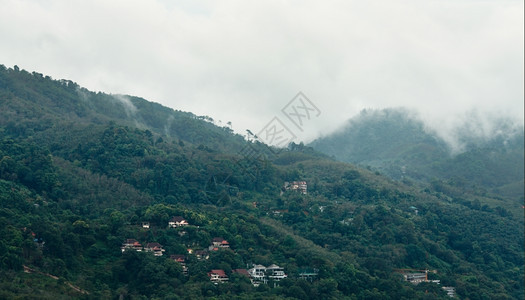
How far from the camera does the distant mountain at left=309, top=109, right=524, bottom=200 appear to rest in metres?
84.5

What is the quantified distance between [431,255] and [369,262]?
26.0ft

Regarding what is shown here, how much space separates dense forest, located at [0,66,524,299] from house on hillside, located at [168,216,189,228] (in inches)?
10.7

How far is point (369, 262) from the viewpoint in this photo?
149 ft

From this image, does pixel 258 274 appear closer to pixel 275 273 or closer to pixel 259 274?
pixel 259 274

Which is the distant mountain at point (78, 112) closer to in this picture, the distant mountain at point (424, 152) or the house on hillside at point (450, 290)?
the distant mountain at point (424, 152)

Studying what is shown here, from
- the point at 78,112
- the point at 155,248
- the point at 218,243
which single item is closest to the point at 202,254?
the point at 218,243

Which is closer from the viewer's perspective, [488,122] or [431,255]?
[431,255]

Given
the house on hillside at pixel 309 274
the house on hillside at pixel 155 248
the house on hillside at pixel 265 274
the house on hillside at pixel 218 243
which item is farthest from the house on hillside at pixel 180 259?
the house on hillside at pixel 309 274

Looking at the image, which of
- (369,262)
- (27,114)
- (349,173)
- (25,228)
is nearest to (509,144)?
(349,173)

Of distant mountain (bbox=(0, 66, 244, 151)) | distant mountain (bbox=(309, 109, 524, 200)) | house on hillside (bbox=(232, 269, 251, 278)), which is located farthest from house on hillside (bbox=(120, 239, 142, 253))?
distant mountain (bbox=(309, 109, 524, 200))

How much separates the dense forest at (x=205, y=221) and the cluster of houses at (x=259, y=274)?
214 millimetres

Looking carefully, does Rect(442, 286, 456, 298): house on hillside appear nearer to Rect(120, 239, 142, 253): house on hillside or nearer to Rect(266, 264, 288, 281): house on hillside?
Rect(266, 264, 288, 281): house on hillside

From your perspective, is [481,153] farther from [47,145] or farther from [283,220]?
[47,145]

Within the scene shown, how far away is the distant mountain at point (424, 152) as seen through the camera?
277 ft
